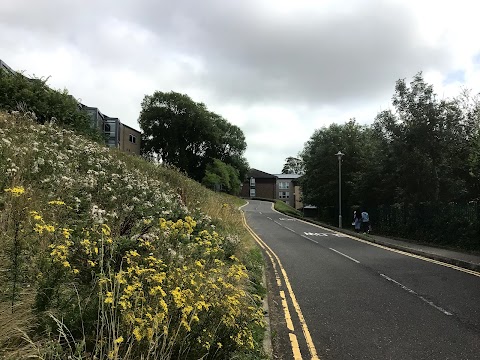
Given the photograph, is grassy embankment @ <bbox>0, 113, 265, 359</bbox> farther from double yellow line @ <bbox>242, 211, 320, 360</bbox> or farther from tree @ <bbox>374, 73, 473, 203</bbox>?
tree @ <bbox>374, 73, 473, 203</bbox>

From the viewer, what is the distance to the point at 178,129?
6662cm

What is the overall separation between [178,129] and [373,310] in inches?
2391

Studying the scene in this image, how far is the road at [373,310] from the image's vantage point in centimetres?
605

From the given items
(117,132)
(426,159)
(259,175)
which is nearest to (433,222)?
(426,159)

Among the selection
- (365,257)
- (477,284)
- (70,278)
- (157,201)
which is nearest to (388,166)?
(365,257)

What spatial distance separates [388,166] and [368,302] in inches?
735

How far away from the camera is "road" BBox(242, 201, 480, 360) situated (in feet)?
19.9

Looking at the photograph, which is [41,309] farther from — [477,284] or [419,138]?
[419,138]

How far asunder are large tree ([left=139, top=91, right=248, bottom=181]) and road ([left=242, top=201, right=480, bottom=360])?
53760 millimetres

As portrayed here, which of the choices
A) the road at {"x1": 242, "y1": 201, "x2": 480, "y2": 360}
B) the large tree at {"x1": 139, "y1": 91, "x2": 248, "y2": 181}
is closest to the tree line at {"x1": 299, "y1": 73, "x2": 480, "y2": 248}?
the road at {"x1": 242, "y1": 201, "x2": 480, "y2": 360}

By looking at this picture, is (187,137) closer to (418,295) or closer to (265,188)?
(265,188)

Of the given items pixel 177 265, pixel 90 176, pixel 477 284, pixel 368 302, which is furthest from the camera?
pixel 477 284

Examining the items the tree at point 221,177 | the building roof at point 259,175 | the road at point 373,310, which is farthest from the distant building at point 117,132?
the building roof at point 259,175

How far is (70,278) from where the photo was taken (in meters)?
4.32
